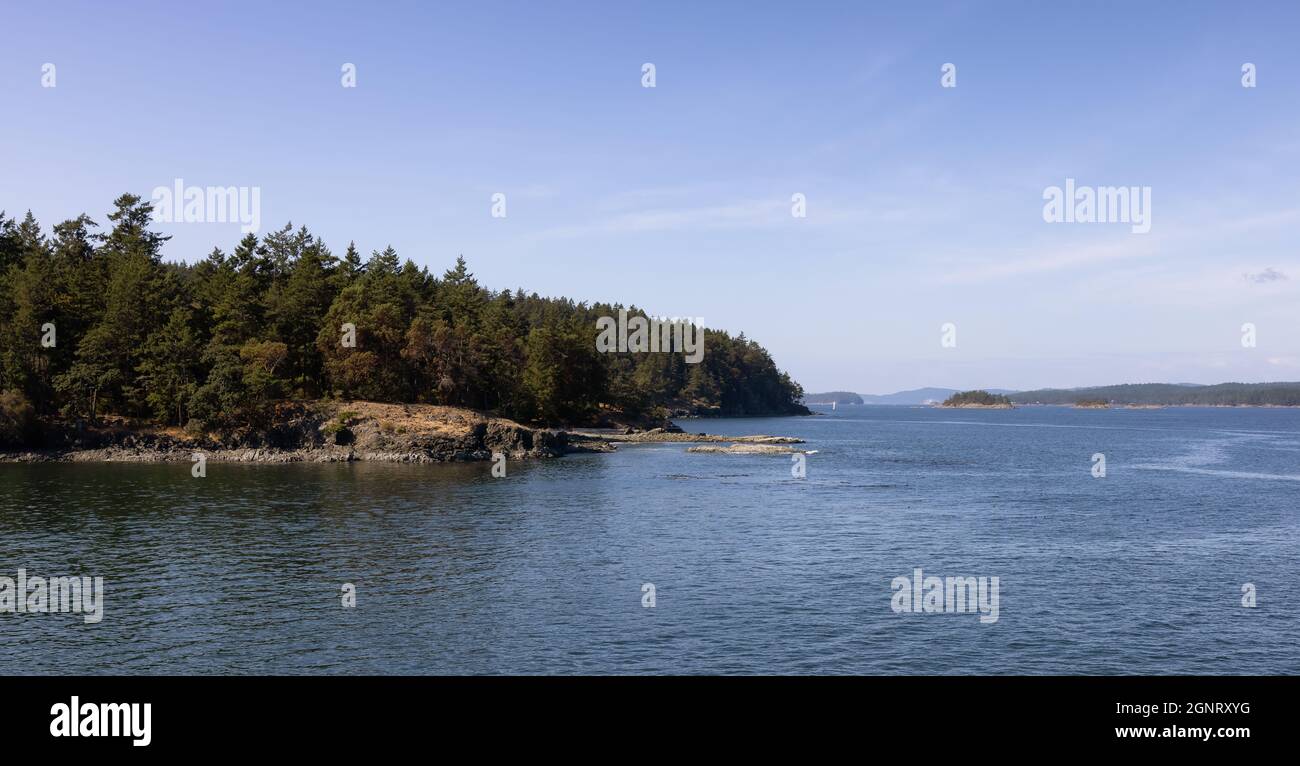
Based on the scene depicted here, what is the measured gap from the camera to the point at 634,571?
45000 millimetres

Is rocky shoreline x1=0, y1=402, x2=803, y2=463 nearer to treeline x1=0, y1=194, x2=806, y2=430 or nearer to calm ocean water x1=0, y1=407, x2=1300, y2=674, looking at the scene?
treeline x1=0, y1=194, x2=806, y2=430

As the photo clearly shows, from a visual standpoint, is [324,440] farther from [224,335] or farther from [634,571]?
[634,571]

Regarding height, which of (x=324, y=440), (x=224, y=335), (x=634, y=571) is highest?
(x=224, y=335)

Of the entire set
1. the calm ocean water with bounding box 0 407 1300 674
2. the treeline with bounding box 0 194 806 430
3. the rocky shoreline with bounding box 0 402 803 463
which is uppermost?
Answer: the treeline with bounding box 0 194 806 430

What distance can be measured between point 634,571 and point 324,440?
7562 cm

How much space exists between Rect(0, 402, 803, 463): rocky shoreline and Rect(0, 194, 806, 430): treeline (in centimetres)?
318

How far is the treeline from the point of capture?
106812 mm

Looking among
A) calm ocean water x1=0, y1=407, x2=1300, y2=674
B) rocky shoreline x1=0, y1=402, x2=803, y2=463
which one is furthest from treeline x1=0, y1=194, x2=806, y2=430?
calm ocean water x1=0, y1=407, x2=1300, y2=674

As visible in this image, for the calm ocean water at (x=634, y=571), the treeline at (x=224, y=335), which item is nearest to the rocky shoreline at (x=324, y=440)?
the treeline at (x=224, y=335)

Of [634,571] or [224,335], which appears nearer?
[634,571]

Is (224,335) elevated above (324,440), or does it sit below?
above

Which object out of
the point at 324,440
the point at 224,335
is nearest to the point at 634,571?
the point at 324,440

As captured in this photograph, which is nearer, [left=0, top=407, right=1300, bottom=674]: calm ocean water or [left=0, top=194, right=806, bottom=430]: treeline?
[left=0, top=407, right=1300, bottom=674]: calm ocean water
